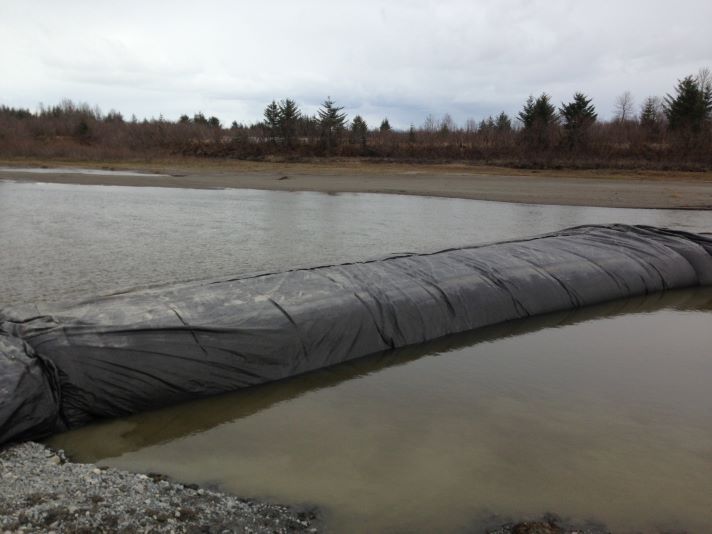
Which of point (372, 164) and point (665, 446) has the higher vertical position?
point (372, 164)

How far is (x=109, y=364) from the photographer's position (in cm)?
370

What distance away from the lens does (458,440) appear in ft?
11.9

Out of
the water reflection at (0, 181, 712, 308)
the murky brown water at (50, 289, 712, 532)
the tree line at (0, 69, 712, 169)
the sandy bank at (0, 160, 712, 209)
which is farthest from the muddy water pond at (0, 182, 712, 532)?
the tree line at (0, 69, 712, 169)

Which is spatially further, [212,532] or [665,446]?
[665,446]

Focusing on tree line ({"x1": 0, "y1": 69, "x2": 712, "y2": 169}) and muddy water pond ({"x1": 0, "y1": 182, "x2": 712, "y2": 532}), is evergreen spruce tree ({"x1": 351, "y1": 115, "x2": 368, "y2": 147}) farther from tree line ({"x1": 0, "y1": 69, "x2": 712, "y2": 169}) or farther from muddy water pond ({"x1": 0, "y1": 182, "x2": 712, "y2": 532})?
muddy water pond ({"x1": 0, "y1": 182, "x2": 712, "y2": 532})

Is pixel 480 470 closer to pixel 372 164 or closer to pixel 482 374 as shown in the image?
pixel 482 374

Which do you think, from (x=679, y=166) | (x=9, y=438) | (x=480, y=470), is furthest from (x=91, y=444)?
(x=679, y=166)

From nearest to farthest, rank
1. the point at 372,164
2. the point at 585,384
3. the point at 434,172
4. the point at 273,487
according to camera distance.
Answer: the point at 273,487
the point at 585,384
the point at 434,172
the point at 372,164

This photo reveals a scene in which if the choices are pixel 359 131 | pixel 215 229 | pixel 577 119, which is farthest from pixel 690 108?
pixel 215 229

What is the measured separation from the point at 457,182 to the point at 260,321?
66.5ft

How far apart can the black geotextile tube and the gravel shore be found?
48 cm

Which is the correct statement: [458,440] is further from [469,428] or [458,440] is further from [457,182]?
[457,182]

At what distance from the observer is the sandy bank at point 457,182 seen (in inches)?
730

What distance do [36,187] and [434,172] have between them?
17498 millimetres
